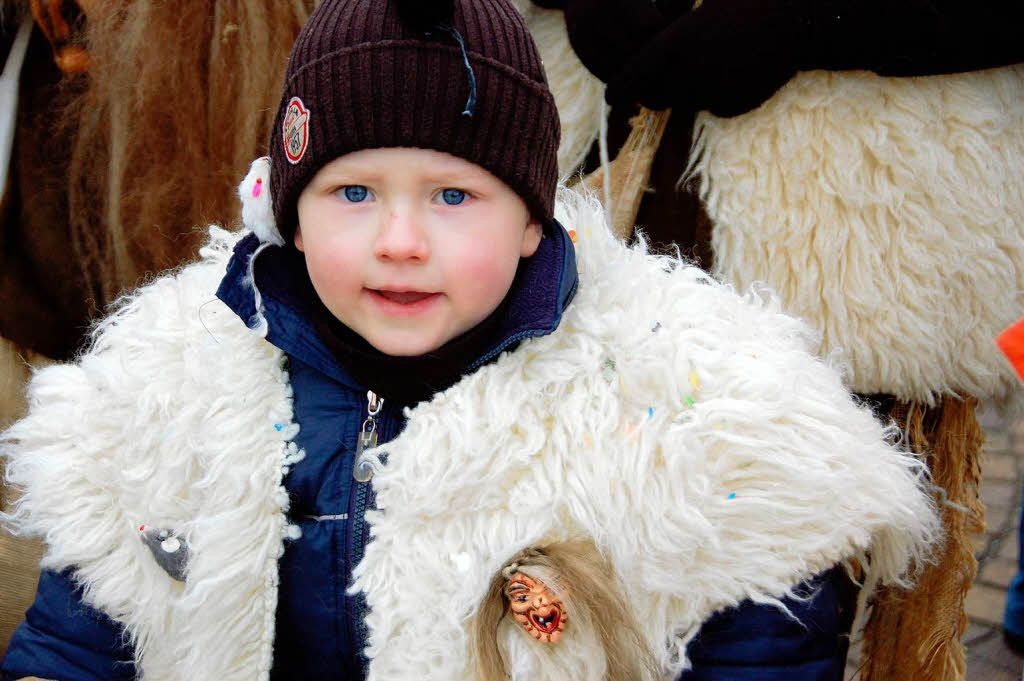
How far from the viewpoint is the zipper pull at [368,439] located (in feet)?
3.73

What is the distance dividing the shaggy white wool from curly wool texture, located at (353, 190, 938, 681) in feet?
1.45

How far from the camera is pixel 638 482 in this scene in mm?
1029

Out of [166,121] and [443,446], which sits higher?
[166,121]

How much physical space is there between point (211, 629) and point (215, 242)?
24.7 inches

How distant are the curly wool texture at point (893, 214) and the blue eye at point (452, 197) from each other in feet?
1.51

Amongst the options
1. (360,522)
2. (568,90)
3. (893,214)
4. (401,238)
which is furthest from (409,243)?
(893,214)

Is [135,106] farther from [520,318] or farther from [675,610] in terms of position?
[675,610]

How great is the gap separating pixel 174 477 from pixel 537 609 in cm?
54

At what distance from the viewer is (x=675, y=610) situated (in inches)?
40.8

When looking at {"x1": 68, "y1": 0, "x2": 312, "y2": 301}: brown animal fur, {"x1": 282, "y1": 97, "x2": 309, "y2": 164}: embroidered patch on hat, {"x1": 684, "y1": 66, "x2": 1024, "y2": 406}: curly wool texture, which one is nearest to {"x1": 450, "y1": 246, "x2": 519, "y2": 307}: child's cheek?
{"x1": 282, "y1": 97, "x2": 309, "y2": 164}: embroidered patch on hat

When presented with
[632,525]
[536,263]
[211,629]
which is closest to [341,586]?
→ [211,629]

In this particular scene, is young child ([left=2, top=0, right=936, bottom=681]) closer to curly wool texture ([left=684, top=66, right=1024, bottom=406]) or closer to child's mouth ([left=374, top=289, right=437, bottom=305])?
child's mouth ([left=374, top=289, right=437, bottom=305])

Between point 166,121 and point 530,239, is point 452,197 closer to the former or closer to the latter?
point 530,239

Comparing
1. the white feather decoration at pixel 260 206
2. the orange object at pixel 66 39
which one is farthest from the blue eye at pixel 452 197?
the orange object at pixel 66 39
